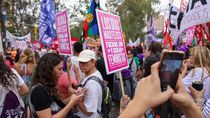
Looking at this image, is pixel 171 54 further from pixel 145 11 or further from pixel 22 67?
pixel 145 11

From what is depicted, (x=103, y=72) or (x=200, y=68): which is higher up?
(x=200, y=68)

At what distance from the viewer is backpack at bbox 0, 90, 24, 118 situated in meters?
3.55

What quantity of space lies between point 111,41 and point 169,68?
221 cm

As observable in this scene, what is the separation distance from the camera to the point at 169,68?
4.50ft

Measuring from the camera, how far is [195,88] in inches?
121

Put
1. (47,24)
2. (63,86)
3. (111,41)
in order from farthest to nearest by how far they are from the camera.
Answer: (47,24) < (63,86) < (111,41)

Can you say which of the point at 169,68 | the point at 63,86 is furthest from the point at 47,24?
the point at 169,68

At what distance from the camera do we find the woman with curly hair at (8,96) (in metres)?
3.55

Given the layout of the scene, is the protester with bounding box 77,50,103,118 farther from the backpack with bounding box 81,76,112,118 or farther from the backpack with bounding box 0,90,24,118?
the backpack with bounding box 0,90,24,118

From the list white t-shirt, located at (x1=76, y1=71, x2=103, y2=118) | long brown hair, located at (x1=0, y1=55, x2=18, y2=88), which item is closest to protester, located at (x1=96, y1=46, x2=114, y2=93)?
white t-shirt, located at (x1=76, y1=71, x2=103, y2=118)

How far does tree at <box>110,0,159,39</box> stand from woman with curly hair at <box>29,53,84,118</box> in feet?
152

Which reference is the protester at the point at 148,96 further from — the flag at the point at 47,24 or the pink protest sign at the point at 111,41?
the flag at the point at 47,24

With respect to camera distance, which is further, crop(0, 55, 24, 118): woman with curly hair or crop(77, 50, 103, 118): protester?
crop(77, 50, 103, 118): protester

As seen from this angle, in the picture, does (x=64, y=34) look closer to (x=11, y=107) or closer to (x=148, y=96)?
(x=11, y=107)
